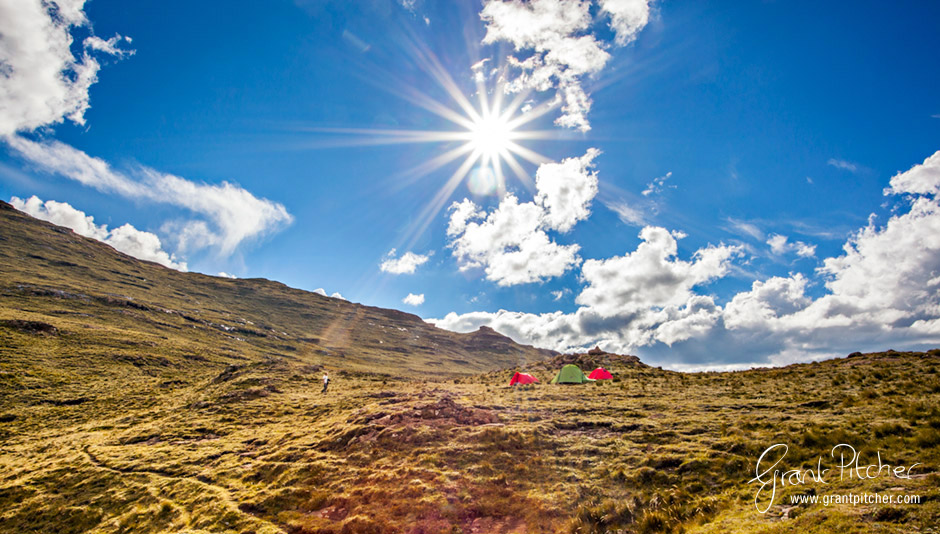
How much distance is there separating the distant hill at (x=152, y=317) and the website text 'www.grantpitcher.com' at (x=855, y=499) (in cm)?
8035

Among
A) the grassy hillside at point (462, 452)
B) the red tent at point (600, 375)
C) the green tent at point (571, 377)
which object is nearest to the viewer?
the grassy hillside at point (462, 452)

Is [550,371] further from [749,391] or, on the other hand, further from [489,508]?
[489,508]

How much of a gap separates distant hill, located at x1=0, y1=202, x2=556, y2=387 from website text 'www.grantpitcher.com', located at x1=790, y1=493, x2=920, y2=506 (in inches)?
3163

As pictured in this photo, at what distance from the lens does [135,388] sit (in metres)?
45.6

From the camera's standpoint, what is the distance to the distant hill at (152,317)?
69750mm

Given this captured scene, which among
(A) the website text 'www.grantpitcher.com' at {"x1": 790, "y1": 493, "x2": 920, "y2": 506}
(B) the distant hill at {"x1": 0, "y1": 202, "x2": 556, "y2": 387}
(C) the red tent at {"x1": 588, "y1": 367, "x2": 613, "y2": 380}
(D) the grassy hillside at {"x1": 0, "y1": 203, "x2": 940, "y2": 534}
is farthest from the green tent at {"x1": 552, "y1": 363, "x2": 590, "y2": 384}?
(B) the distant hill at {"x1": 0, "y1": 202, "x2": 556, "y2": 387}

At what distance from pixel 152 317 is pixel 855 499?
5519 inches

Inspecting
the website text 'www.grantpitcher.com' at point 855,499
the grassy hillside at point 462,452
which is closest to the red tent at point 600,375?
the grassy hillside at point 462,452

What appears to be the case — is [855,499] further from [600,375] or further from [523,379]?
[600,375]

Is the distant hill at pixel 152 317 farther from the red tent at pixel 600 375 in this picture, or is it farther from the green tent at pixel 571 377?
the red tent at pixel 600 375

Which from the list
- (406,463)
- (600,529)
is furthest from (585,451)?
(406,463)

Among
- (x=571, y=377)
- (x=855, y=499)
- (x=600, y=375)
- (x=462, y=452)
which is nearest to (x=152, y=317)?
(x=571, y=377)

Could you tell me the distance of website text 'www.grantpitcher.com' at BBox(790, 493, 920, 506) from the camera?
8.67 metres

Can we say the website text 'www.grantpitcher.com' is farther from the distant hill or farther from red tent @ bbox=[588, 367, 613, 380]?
the distant hill
